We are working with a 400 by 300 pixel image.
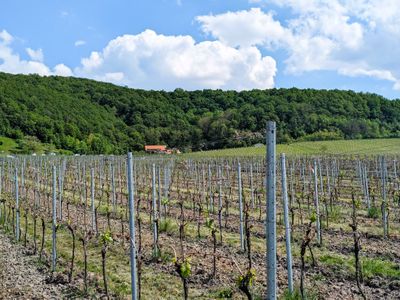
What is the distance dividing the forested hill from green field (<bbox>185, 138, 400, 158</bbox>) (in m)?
1.12

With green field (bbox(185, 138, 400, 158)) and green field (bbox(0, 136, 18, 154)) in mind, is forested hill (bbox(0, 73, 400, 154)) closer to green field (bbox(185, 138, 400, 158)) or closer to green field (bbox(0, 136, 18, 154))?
green field (bbox(185, 138, 400, 158))

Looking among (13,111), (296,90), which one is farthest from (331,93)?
(13,111)

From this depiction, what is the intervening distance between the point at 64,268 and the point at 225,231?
4.42 m

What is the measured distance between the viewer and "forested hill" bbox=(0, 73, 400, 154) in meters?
47.1

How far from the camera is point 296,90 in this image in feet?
223

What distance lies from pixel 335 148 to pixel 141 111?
3137cm

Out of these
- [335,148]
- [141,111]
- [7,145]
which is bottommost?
[335,148]

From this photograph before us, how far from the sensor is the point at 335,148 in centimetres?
4269

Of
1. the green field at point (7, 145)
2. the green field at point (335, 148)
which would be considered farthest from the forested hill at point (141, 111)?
the green field at point (7, 145)

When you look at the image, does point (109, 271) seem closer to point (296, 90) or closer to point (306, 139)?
point (306, 139)

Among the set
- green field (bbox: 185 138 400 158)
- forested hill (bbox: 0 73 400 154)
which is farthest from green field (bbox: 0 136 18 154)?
green field (bbox: 185 138 400 158)

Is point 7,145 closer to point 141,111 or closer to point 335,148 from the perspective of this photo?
point 141,111

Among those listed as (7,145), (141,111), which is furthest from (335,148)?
(7,145)

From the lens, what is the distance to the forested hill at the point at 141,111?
47.1 m
